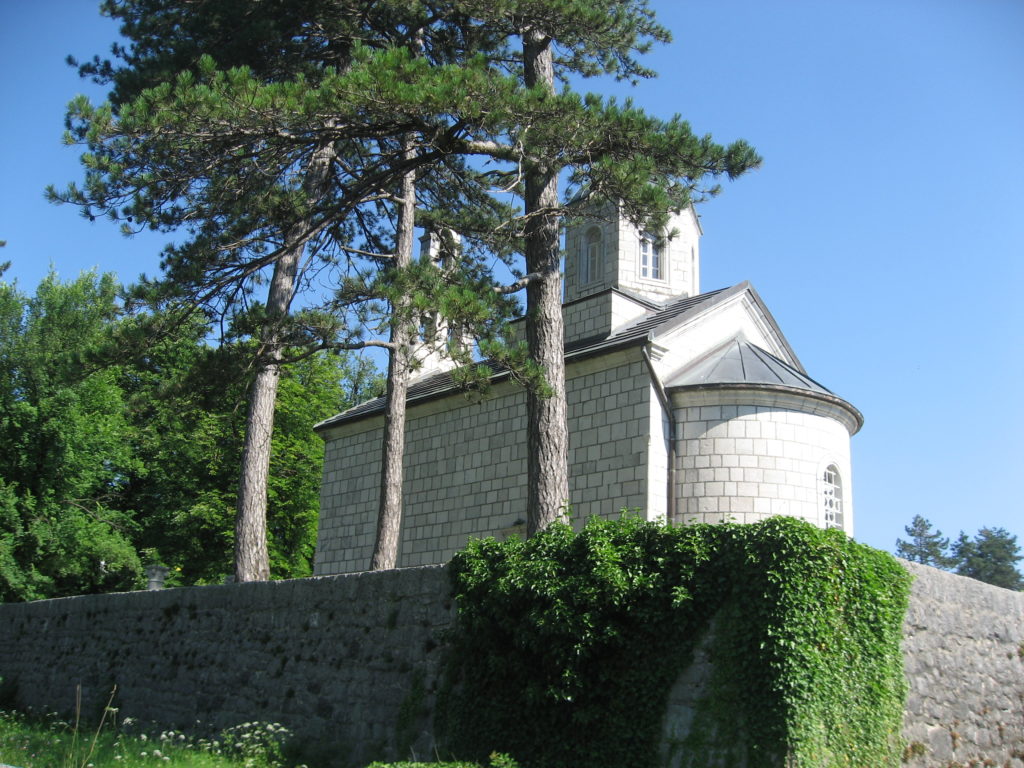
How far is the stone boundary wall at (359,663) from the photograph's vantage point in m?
8.26

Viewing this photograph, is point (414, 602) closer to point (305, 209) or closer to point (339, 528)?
point (305, 209)

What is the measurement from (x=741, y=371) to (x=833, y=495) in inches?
Answer: 92.9

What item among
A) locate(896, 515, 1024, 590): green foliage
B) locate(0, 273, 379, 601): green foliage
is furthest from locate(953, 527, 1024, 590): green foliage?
locate(0, 273, 379, 601): green foliage

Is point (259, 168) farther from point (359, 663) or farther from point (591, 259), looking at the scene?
point (591, 259)

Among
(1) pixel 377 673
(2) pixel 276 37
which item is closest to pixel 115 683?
(1) pixel 377 673

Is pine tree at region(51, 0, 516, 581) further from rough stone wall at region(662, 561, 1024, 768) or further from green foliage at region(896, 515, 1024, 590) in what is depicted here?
green foliage at region(896, 515, 1024, 590)

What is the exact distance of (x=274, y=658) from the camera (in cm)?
1056

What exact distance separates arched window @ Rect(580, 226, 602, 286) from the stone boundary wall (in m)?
10.8

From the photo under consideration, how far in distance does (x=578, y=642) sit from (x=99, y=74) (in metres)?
13.5

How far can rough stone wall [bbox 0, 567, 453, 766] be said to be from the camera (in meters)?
9.05

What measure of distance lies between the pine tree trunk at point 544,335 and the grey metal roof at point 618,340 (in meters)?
3.29

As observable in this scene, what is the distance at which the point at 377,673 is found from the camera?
935cm

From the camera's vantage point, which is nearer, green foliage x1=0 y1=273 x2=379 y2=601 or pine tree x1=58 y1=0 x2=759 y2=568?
pine tree x1=58 y1=0 x2=759 y2=568

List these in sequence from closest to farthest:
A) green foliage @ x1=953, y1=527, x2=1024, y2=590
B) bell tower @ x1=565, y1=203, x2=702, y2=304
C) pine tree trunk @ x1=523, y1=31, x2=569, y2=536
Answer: pine tree trunk @ x1=523, y1=31, x2=569, y2=536 < bell tower @ x1=565, y1=203, x2=702, y2=304 < green foliage @ x1=953, y1=527, x2=1024, y2=590
